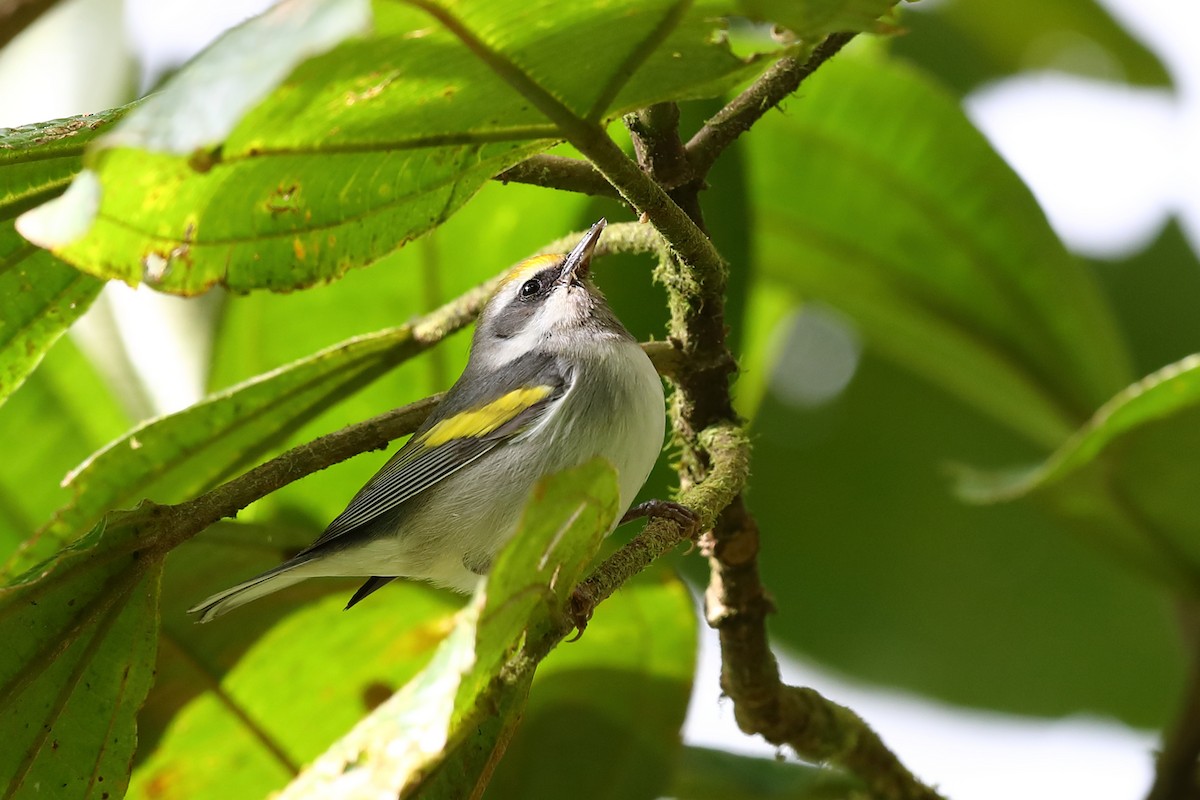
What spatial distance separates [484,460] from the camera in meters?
1.95

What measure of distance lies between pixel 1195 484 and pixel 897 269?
686 mm

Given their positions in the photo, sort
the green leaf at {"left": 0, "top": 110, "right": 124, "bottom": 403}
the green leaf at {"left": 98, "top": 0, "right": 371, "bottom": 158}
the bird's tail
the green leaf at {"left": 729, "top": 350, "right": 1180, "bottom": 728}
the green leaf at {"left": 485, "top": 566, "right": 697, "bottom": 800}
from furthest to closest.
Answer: the green leaf at {"left": 729, "top": 350, "right": 1180, "bottom": 728} → the green leaf at {"left": 485, "top": 566, "right": 697, "bottom": 800} → the bird's tail → the green leaf at {"left": 0, "top": 110, "right": 124, "bottom": 403} → the green leaf at {"left": 98, "top": 0, "right": 371, "bottom": 158}

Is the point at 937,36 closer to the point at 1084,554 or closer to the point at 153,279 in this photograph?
the point at 1084,554

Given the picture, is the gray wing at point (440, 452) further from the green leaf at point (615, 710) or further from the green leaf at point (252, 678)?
the green leaf at point (615, 710)

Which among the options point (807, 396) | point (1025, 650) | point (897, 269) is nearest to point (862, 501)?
point (807, 396)

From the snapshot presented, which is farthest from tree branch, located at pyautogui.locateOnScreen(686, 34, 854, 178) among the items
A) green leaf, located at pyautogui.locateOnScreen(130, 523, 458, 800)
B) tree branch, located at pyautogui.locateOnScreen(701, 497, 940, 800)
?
green leaf, located at pyautogui.locateOnScreen(130, 523, 458, 800)

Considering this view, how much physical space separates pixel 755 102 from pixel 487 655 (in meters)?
0.71

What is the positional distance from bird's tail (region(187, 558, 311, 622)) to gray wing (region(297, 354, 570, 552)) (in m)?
0.08

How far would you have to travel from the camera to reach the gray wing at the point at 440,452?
6.04 ft

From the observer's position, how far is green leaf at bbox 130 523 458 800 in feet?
5.85

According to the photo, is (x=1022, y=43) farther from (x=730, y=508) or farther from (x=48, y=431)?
(x=48, y=431)

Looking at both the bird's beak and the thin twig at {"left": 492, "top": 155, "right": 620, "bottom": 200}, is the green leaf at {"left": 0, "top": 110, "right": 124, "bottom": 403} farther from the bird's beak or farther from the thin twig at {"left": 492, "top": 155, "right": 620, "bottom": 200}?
the bird's beak

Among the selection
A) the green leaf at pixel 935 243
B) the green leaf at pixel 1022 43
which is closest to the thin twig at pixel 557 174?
the green leaf at pixel 935 243

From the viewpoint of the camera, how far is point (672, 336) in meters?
1.52
